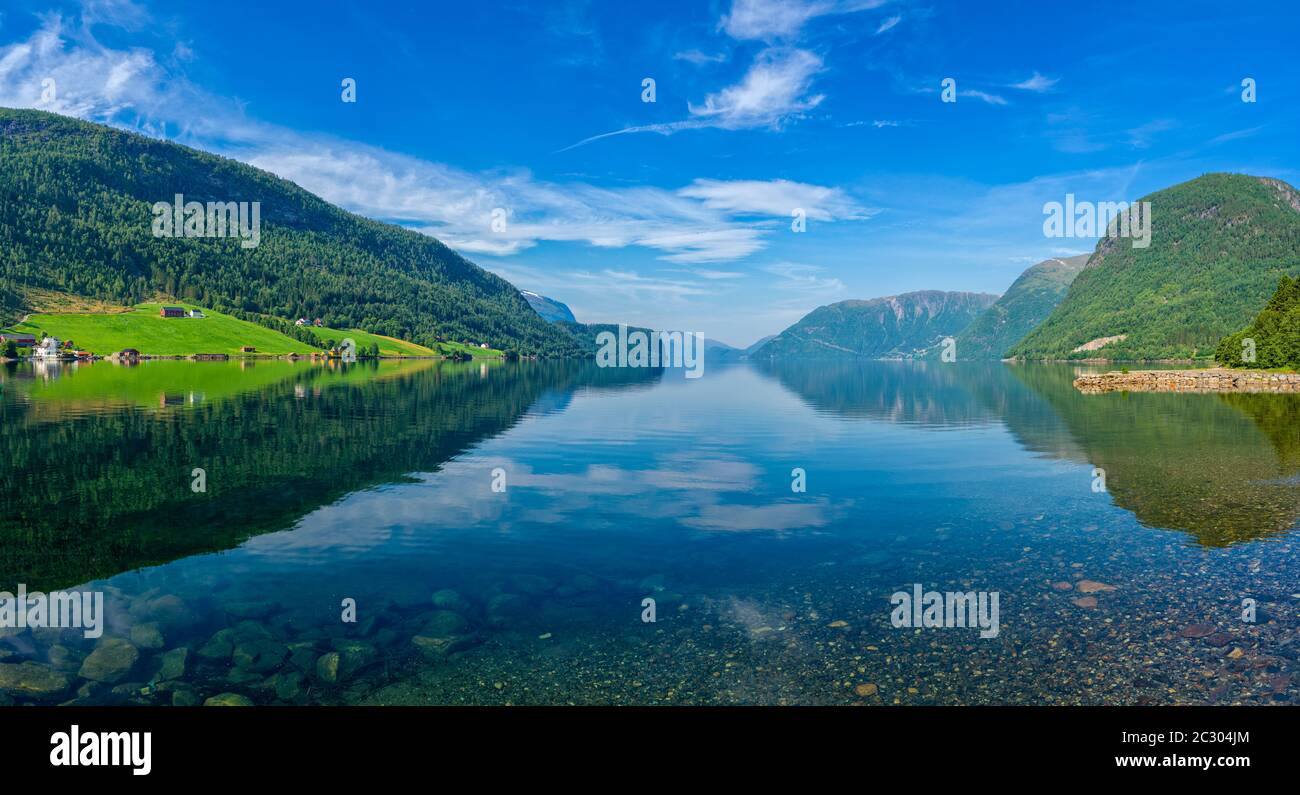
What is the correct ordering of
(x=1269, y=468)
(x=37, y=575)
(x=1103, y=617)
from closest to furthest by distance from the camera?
1. (x=1103, y=617)
2. (x=37, y=575)
3. (x=1269, y=468)

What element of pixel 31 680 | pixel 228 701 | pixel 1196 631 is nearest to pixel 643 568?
pixel 228 701

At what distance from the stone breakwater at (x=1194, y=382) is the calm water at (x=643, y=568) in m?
91.5

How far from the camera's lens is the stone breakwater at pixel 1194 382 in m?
132

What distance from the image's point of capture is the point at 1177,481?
42.2 m

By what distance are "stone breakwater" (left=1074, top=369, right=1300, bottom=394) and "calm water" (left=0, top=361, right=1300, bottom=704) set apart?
300ft

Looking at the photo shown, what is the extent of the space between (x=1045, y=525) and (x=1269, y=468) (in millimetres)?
26837

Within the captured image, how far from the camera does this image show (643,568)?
88.7 feet

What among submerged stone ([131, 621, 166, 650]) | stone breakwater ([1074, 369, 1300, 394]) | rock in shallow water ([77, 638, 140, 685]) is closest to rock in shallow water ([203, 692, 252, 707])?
rock in shallow water ([77, 638, 140, 685])

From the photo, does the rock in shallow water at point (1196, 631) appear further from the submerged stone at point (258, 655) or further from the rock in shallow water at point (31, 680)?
the rock in shallow water at point (31, 680)

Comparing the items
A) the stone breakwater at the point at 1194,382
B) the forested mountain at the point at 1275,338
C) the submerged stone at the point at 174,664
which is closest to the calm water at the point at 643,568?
the submerged stone at the point at 174,664

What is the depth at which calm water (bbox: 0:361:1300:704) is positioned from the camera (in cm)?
1753

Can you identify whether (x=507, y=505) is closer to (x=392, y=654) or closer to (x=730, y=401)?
(x=392, y=654)

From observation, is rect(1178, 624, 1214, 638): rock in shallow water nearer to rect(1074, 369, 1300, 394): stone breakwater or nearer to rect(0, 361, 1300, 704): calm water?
rect(0, 361, 1300, 704): calm water
